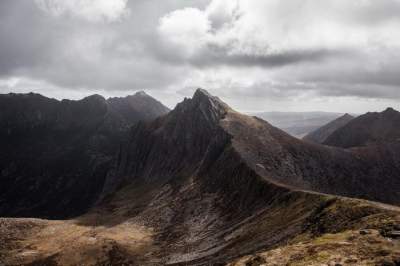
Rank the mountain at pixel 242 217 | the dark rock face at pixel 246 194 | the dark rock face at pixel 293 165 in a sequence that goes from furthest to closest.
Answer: the dark rock face at pixel 293 165
the dark rock face at pixel 246 194
the mountain at pixel 242 217

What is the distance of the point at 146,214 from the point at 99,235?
2640 centimetres

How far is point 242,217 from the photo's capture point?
114 m

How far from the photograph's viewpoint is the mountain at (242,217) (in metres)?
57.8

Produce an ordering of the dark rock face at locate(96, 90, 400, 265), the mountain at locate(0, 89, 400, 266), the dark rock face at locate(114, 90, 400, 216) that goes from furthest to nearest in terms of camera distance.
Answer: the dark rock face at locate(114, 90, 400, 216)
the dark rock face at locate(96, 90, 400, 265)
the mountain at locate(0, 89, 400, 266)

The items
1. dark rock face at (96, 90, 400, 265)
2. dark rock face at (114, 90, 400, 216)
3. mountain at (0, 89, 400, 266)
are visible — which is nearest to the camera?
mountain at (0, 89, 400, 266)

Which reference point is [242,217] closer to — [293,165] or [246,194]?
[246,194]

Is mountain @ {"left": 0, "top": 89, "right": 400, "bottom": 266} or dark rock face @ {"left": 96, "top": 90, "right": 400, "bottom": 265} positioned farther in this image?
dark rock face @ {"left": 96, "top": 90, "right": 400, "bottom": 265}

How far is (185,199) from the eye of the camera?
152750mm

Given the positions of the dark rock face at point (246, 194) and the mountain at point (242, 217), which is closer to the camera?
the mountain at point (242, 217)

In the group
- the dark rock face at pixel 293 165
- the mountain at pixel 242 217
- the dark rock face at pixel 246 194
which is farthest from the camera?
the dark rock face at pixel 293 165

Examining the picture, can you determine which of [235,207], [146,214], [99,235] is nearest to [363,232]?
[235,207]

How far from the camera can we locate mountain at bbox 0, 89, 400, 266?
5784 cm

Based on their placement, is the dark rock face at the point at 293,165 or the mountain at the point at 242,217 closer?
the mountain at the point at 242,217

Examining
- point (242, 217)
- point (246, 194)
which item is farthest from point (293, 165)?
point (242, 217)
